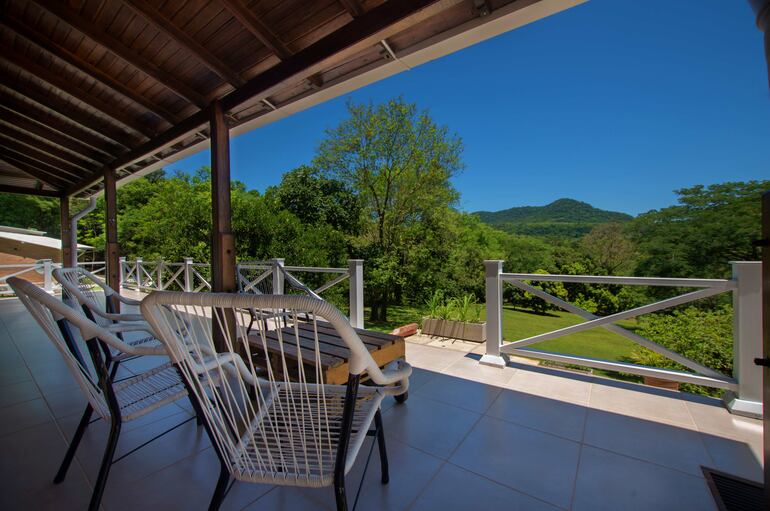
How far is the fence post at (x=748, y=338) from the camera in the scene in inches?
88.0

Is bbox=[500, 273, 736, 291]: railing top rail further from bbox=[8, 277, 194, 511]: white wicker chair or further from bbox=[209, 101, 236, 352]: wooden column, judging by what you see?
bbox=[8, 277, 194, 511]: white wicker chair

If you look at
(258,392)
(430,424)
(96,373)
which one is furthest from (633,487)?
(96,373)

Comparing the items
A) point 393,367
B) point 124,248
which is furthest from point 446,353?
point 124,248

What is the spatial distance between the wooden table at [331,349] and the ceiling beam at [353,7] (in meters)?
1.98

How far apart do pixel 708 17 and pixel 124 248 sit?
29819 mm

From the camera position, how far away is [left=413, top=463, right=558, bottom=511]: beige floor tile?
1480mm

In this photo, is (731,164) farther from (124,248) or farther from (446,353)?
(124,248)

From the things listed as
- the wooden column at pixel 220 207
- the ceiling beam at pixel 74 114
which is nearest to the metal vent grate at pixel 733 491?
the wooden column at pixel 220 207

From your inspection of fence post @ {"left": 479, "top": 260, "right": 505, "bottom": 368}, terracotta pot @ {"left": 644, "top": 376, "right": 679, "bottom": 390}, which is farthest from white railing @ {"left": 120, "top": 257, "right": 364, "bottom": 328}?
terracotta pot @ {"left": 644, "top": 376, "right": 679, "bottom": 390}

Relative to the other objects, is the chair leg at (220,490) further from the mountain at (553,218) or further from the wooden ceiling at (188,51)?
the mountain at (553,218)

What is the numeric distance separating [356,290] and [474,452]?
8.59ft

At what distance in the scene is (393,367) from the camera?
52.6 inches

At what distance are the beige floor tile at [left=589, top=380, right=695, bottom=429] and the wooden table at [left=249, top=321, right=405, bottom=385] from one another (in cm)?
156

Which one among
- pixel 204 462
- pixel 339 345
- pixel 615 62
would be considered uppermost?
pixel 615 62
